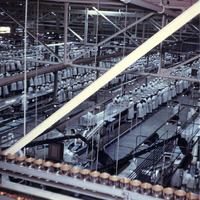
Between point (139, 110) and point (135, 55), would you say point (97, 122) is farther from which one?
point (135, 55)

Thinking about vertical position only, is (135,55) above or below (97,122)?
above

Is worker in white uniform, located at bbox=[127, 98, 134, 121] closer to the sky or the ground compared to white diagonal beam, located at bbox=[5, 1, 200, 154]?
closer to the ground

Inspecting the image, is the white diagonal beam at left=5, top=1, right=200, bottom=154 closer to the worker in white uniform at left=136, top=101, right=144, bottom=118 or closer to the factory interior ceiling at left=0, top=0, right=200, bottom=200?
the factory interior ceiling at left=0, top=0, right=200, bottom=200

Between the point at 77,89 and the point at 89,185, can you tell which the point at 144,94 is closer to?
the point at 77,89

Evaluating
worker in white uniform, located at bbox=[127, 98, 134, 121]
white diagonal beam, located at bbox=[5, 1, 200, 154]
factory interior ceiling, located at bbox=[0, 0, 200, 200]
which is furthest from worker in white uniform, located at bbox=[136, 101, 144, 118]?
white diagonal beam, located at bbox=[5, 1, 200, 154]

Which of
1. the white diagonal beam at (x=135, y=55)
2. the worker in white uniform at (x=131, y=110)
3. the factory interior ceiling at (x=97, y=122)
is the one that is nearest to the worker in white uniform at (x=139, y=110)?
the factory interior ceiling at (x=97, y=122)

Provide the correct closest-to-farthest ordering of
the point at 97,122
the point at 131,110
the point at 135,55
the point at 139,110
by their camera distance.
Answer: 1. the point at 135,55
2. the point at 97,122
3. the point at 131,110
4. the point at 139,110

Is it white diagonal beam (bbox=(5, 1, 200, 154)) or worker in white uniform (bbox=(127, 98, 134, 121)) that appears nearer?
white diagonal beam (bbox=(5, 1, 200, 154))

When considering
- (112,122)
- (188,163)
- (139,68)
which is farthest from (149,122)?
(139,68)

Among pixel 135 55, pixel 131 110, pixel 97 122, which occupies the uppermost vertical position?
pixel 135 55

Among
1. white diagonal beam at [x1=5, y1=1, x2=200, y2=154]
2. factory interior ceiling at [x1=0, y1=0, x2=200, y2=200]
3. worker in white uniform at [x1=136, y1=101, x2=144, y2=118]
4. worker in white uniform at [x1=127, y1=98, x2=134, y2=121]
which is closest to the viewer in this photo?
white diagonal beam at [x1=5, y1=1, x2=200, y2=154]

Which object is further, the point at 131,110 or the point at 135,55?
the point at 131,110

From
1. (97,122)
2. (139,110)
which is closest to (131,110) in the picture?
(139,110)

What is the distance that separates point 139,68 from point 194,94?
4311 mm
